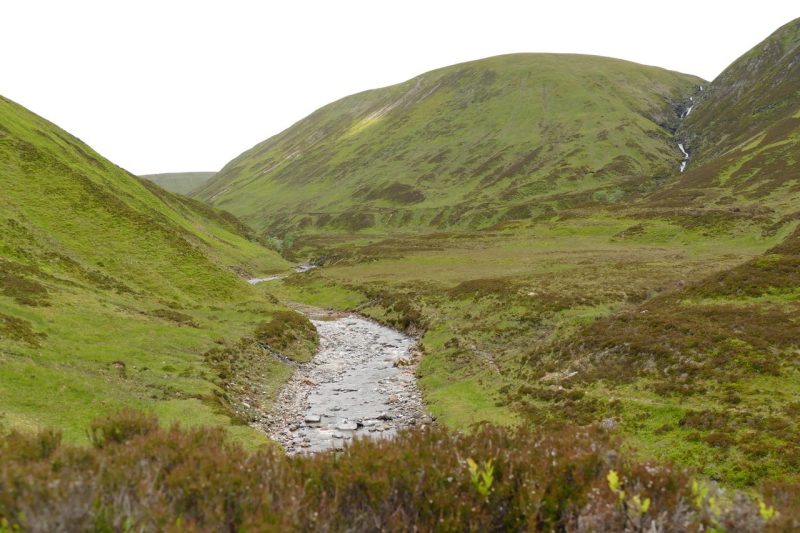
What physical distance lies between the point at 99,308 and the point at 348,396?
22.9 metres

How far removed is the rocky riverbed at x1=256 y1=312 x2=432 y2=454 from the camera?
96.8ft

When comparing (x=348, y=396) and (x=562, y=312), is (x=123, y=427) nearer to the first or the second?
(x=348, y=396)

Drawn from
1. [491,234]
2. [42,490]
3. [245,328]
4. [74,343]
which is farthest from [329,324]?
[491,234]

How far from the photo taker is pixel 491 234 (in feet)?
392

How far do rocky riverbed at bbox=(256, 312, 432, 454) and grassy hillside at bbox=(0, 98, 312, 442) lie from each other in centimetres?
265

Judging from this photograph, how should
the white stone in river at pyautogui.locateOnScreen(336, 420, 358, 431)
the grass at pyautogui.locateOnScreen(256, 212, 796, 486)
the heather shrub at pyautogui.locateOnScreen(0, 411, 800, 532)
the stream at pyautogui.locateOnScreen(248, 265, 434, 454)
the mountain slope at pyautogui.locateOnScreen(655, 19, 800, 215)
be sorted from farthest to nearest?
1. the mountain slope at pyautogui.locateOnScreen(655, 19, 800, 215)
2. the white stone in river at pyautogui.locateOnScreen(336, 420, 358, 431)
3. the stream at pyautogui.locateOnScreen(248, 265, 434, 454)
4. the grass at pyautogui.locateOnScreen(256, 212, 796, 486)
5. the heather shrub at pyautogui.locateOnScreen(0, 411, 800, 532)

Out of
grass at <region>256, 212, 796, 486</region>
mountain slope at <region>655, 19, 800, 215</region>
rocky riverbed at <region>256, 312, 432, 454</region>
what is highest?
mountain slope at <region>655, 19, 800, 215</region>

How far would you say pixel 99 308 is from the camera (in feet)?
137

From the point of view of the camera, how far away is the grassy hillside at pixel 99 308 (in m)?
26.8

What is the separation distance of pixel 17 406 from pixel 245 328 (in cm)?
2690

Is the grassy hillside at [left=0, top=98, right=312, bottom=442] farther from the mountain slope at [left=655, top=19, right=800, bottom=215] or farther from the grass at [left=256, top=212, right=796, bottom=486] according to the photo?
the mountain slope at [left=655, top=19, right=800, bottom=215]

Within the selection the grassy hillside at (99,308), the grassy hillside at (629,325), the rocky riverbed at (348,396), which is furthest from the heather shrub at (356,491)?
the grassy hillside at (99,308)

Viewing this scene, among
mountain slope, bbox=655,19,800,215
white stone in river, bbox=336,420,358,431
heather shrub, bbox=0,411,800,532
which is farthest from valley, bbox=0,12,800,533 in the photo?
mountain slope, bbox=655,19,800,215

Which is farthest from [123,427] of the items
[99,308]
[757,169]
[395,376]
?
[757,169]
